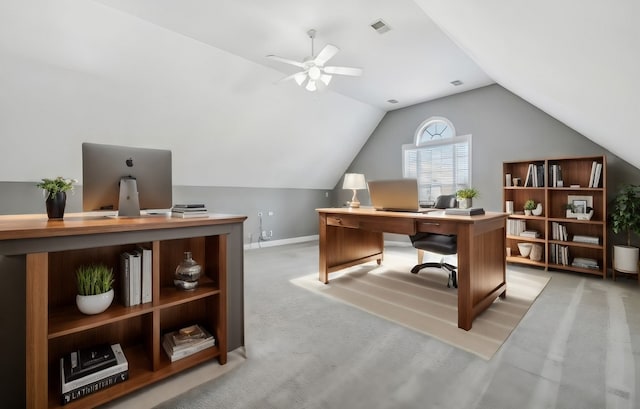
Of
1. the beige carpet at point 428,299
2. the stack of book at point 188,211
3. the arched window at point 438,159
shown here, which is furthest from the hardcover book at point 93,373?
the arched window at point 438,159

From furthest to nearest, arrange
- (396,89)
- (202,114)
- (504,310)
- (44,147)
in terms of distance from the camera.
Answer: (396,89), (202,114), (44,147), (504,310)

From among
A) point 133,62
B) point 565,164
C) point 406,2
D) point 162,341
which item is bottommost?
point 162,341

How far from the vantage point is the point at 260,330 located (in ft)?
6.97

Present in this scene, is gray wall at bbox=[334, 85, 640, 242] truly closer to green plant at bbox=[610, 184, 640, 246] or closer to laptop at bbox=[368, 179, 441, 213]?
green plant at bbox=[610, 184, 640, 246]

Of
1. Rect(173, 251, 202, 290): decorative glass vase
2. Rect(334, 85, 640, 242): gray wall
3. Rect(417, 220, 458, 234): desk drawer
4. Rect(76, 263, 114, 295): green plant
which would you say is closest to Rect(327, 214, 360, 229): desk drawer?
Rect(417, 220, 458, 234): desk drawer

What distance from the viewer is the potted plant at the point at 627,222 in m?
3.09

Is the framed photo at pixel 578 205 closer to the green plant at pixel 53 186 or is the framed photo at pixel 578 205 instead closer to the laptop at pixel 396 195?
the laptop at pixel 396 195

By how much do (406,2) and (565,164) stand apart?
10.4ft

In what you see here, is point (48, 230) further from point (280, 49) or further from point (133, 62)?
point (280, 49)

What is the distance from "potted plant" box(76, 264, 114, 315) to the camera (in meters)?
1.32

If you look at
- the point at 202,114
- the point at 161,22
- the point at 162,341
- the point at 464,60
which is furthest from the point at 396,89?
the point at 162,341

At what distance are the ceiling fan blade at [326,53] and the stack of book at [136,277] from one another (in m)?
2.28

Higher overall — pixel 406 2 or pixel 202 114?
pixel 406 2

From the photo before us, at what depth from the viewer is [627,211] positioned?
10.2ft
